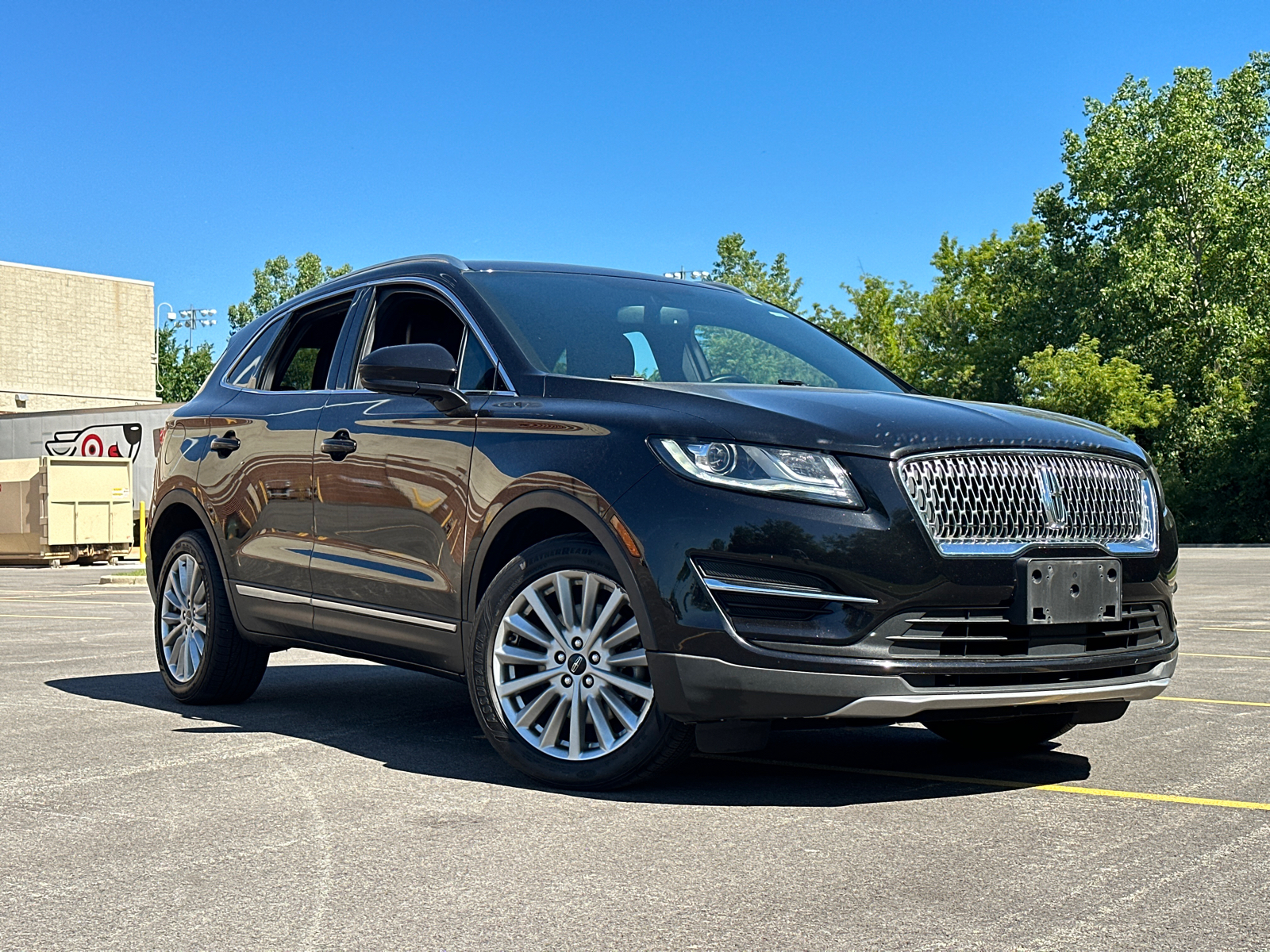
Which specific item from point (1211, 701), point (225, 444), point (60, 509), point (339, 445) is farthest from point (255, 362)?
point (60, 509)

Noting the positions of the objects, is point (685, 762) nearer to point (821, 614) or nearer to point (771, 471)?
point (821, 614)

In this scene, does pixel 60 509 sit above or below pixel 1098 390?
below

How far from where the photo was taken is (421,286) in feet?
21.3

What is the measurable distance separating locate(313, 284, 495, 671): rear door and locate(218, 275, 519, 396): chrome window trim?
29 millimetres

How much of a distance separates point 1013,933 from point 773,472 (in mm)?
1741

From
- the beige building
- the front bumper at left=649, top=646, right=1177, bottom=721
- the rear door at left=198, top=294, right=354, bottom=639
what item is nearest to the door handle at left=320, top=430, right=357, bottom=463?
the rear door at left=198, top=294, right=354, bottom=639

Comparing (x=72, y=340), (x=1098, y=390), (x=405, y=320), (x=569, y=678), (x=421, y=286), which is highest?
(x=72, y=340)

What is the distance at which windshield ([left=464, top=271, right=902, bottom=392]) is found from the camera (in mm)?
5895

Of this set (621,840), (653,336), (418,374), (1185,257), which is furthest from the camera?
(1185,257)

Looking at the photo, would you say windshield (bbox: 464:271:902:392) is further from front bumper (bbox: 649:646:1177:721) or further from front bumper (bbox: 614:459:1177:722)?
front bumper (bbox: 649:646:1177:721)

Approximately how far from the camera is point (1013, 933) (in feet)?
11.2

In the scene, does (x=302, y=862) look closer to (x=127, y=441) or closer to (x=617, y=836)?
(x=617, y=836)

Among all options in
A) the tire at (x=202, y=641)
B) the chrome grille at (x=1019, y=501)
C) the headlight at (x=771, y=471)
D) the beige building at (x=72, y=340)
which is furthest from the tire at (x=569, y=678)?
the beige building at (x=72, y=340)

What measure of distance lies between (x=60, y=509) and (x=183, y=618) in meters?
23.8
